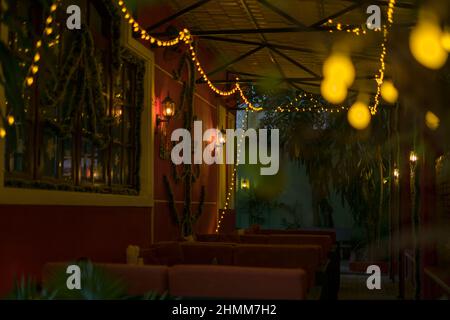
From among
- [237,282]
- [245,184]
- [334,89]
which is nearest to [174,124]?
[334,89]

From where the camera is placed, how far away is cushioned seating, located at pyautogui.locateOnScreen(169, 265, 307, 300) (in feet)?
11.8

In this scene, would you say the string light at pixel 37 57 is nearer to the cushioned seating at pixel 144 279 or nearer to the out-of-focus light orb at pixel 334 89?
the cushioned seating at pixel 144 279

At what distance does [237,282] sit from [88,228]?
2.52 m

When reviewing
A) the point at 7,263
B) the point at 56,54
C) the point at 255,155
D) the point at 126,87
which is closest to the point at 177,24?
the point at 126,87

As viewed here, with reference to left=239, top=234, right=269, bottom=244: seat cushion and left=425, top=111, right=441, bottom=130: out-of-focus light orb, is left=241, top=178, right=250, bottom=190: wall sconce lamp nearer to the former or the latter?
left=239, top=234, right=269, bottom=244: seat cushion

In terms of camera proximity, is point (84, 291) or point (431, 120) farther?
point (431, 120)

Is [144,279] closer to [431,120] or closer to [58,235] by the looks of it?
[58,235]

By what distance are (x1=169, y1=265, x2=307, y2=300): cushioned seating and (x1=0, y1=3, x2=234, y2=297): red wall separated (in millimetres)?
1419

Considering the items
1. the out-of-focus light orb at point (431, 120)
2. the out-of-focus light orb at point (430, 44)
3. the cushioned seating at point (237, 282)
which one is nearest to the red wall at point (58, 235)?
the cushioned seating at point (237, 282)

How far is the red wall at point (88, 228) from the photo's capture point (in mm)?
4457

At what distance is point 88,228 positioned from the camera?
575 cm

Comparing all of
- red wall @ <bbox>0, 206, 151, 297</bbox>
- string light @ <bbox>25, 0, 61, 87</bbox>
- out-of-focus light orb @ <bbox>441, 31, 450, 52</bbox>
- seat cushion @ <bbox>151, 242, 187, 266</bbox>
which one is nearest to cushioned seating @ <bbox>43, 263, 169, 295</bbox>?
red wall @ <bbox>0, 206, 151, 297</bbox>

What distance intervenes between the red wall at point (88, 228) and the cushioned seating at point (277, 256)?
1.49 metres

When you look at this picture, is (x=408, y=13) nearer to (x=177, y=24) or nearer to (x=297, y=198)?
(x=177, y=24)
